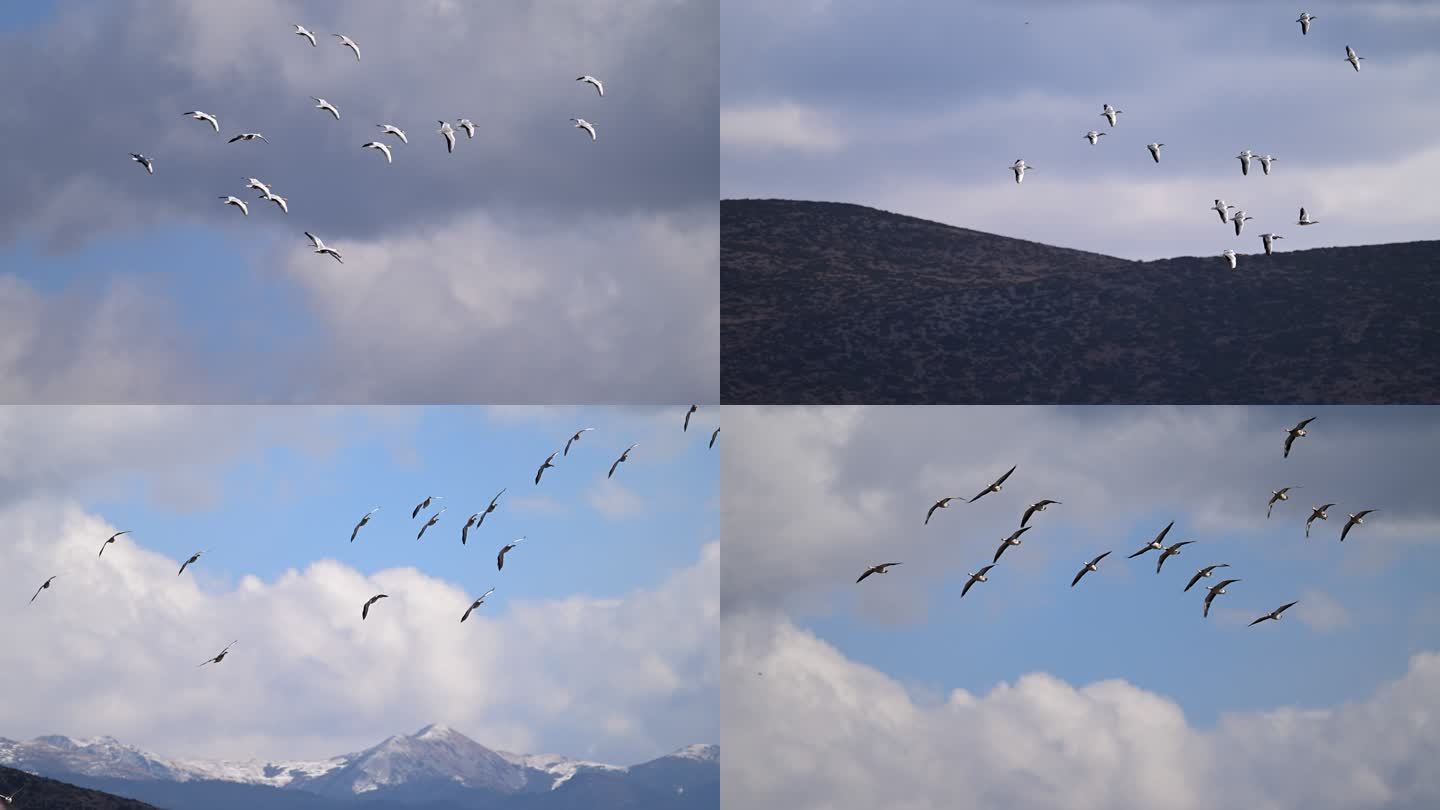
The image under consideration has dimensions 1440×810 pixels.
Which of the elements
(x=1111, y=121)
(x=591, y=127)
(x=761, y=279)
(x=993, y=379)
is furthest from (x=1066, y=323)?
(x=591, y=127)

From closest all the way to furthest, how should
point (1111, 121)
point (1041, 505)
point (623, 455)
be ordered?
point (1041, 505) → point (623, 455) → point (1111, 121)

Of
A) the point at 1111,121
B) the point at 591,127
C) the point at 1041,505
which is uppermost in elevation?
the point at 1111,121

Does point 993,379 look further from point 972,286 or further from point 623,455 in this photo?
point 623,455

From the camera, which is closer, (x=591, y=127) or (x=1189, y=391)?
(x=591, y=127)

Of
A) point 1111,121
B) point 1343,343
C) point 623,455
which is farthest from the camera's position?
point 1343,343

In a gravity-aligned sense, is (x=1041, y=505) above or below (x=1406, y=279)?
below

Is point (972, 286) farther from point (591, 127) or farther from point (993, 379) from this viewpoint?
point (591, 127)

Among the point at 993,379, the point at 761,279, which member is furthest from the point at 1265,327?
the point at 761,279
